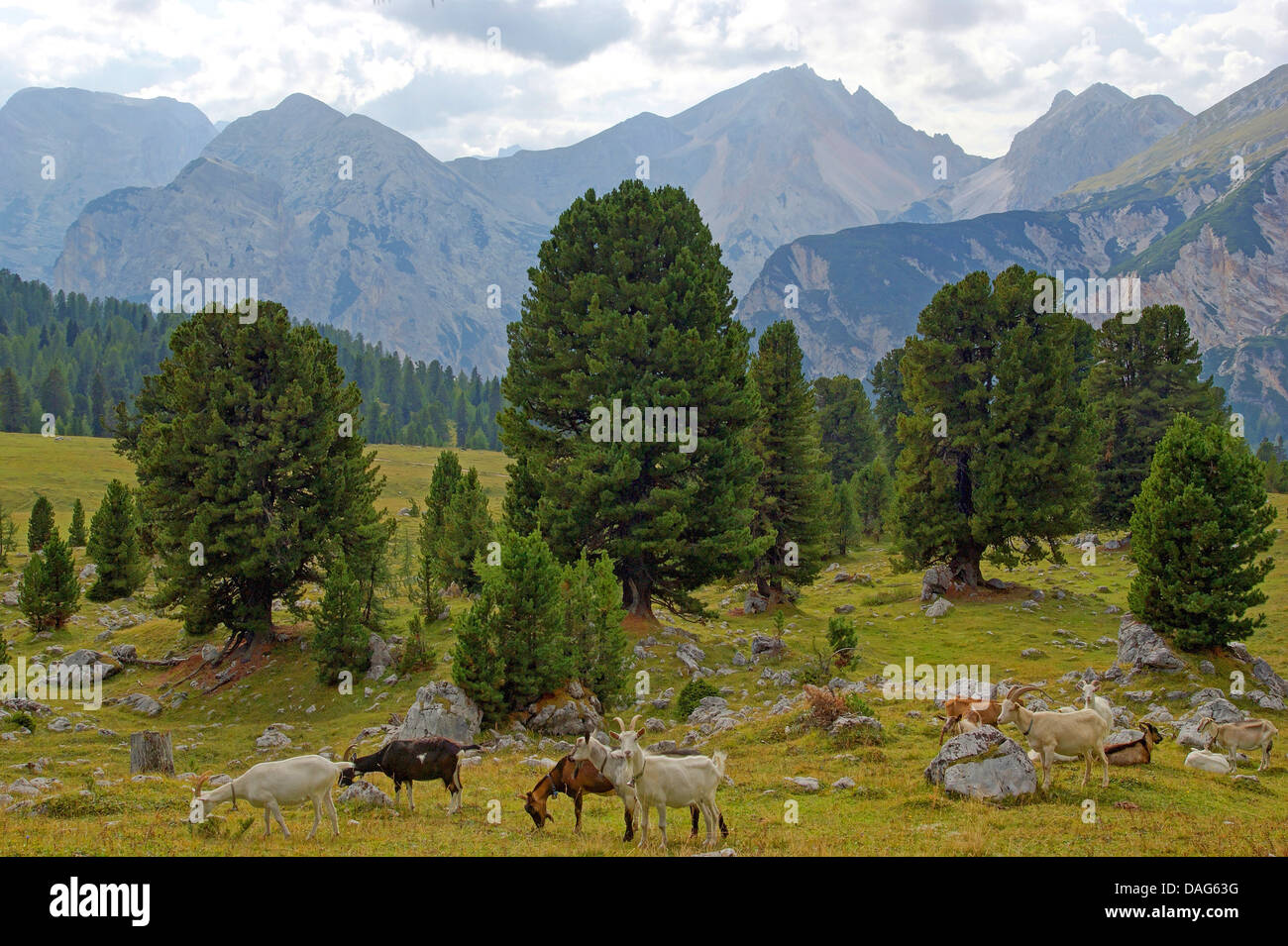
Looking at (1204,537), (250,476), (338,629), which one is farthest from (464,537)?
(1204,537)

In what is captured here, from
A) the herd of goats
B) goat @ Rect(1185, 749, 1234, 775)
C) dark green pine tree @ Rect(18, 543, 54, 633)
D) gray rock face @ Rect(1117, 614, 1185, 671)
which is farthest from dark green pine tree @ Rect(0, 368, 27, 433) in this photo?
goat @ Rect(1185, 749, 1234, 775)

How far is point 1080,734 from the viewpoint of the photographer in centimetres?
1625

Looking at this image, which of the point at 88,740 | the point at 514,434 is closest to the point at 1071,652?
the point at 514,434

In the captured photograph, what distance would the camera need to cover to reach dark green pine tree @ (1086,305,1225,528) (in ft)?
194

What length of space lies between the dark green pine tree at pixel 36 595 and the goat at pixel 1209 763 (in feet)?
150

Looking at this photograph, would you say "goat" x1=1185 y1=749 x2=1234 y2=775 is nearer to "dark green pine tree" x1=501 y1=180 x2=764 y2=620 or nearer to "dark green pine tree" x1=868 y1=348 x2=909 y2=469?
"dark green pine tree" x1=501 y1=180 x2=764 y2=620

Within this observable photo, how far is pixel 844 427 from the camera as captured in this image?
316 ft

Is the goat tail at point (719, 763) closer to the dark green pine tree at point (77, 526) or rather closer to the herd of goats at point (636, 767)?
the herd of goats at point (636, 767)

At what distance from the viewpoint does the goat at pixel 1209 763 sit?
722 inches

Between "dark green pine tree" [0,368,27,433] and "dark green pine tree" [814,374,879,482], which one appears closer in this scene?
"dark green pine tree" [814,374,879,482]

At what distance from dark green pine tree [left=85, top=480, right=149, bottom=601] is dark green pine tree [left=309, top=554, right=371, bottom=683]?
22466 millimetres

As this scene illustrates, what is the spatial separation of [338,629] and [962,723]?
23.4 m

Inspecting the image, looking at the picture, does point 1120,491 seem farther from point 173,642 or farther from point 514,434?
point 173,642
